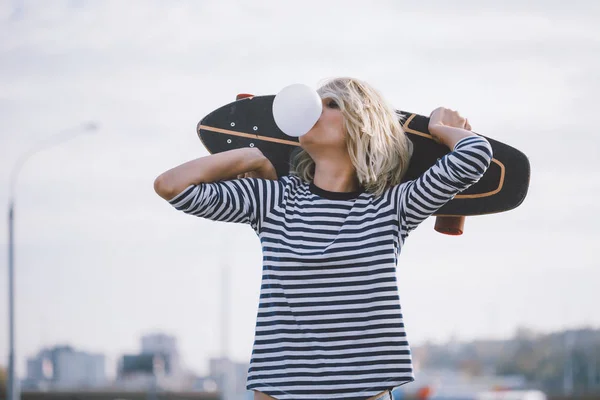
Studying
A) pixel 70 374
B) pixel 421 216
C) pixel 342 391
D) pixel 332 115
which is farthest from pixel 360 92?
pixel 70 374

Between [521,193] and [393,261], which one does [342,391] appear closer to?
[393,261]

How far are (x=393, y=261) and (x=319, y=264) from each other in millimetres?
241

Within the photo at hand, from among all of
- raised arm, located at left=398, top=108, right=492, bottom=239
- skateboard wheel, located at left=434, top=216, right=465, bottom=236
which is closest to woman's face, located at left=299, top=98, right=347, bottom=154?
raised arm, located at left=398, top=108, right=492, bottom=239

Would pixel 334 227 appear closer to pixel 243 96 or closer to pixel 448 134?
pixel 448 134

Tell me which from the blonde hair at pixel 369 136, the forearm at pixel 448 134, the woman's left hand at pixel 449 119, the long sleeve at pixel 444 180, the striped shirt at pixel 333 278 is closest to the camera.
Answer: the striped shirt at pixel 333 278

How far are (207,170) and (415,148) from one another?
3.06 feet

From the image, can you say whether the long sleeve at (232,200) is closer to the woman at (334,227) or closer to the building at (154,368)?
the woman at (334,227)

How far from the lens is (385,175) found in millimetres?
3545

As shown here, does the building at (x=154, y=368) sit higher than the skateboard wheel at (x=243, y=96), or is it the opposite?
the skateboard wheel at (x=243, y=96)

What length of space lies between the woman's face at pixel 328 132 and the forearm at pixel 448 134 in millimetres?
402

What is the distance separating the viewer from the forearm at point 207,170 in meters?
3.44

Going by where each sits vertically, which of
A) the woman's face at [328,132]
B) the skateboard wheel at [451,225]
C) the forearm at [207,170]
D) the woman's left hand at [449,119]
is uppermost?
the woman's left hand at [449,119]

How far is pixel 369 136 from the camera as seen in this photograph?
354 centimetres

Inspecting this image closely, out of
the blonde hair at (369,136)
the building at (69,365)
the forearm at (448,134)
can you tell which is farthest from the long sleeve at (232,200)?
the building at (69,365)
